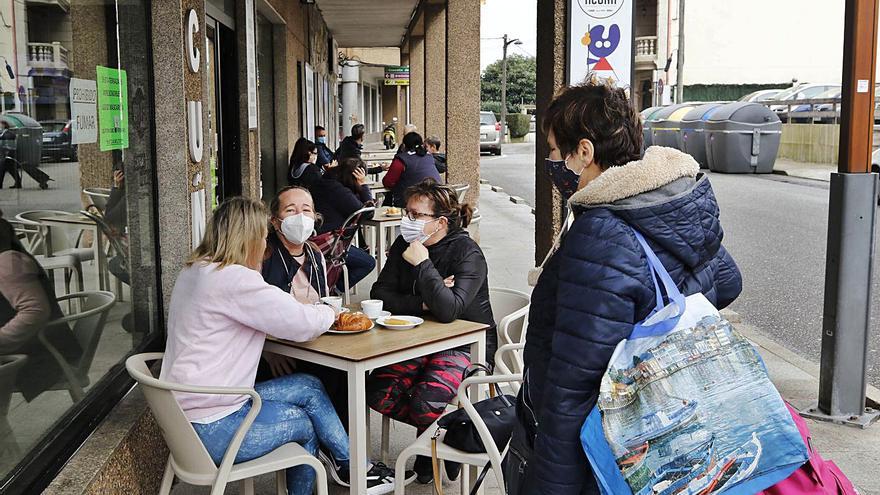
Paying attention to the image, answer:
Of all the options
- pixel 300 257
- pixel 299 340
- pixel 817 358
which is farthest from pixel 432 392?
pixel 817 358

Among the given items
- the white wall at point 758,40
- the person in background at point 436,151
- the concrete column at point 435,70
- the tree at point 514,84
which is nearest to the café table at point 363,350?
the person in background at point 436,151

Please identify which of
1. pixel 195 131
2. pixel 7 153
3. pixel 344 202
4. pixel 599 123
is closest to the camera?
pixel 599 123

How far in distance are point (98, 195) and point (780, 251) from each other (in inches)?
406

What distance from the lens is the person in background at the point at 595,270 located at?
2090mm

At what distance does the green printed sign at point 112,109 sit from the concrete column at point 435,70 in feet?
40.7

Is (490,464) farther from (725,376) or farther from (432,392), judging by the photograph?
(725,376)

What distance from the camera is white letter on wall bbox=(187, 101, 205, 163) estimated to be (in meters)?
4.91

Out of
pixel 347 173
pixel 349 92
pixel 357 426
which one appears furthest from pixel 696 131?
pixel 357 426

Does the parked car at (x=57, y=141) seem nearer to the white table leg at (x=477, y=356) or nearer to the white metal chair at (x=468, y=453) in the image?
the white metal chair at (x=468, y=453)

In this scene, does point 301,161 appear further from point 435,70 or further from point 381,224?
point 435,70

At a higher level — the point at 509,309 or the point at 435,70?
the point at 435,70

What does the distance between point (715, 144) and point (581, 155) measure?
2437 cm

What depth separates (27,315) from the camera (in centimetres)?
293

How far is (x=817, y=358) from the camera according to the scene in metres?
7.02
